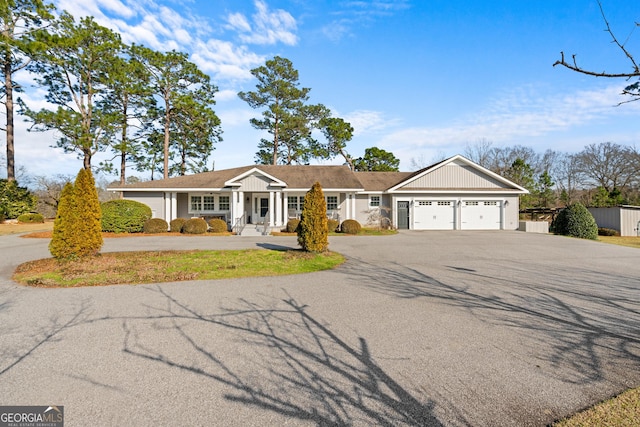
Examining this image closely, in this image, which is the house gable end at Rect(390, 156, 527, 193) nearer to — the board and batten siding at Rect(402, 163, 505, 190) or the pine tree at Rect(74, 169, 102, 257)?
the board and batten siding at Rect(402, 163, 505, 190)

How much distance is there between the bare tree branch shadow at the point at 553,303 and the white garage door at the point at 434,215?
12.7 m

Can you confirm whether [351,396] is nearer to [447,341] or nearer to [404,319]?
[447,341]

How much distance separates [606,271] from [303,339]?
9.45 m

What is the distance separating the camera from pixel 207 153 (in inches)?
1304

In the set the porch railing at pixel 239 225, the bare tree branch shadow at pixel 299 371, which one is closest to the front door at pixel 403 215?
the porch railing at pixel 239 225

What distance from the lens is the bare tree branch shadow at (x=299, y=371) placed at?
2.48 m

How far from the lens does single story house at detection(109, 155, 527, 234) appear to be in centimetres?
2083

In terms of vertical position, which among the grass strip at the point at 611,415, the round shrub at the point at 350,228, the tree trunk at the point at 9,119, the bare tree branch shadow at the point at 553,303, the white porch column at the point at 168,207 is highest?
the tree trunk at the point at 9,119

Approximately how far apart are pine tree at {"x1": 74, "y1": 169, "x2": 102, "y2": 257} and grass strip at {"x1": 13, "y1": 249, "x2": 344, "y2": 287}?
379 millimetres

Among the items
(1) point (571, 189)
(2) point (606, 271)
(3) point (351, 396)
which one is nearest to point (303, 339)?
(3) point (351, 396)

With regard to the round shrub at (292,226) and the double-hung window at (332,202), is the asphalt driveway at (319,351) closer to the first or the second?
the round shrub at (292,226)

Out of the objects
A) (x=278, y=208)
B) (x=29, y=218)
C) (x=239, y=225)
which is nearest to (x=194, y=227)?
(x=239, y=225)

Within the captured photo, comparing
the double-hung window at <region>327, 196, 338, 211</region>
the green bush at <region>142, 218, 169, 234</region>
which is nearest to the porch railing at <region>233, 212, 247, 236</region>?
the green bush at <region>142, 218, 169, 234</region>

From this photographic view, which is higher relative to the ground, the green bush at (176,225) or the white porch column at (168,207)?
the white porch column at (168,207)
